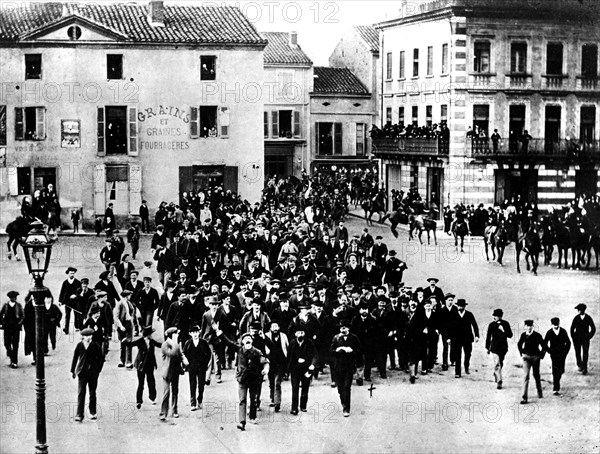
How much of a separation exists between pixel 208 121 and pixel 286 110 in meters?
19.5

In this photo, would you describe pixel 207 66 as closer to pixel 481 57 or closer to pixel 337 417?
pixel 481 57

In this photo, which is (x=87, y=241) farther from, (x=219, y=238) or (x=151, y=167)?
(x=219, y=238)

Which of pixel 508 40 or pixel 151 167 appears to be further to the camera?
pixel 151 167

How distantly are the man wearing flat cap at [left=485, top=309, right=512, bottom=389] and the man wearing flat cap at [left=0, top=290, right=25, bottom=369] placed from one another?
9.08 metres

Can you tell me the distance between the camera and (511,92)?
72.3ft

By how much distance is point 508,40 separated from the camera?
68.3 feet

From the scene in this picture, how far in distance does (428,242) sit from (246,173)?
9.33 metres

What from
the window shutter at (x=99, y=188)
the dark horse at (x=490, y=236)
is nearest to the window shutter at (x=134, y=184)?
the window shutter at (x=99, y=188)

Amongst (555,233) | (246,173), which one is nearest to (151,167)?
(246,173)

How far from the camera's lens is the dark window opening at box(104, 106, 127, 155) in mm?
35844

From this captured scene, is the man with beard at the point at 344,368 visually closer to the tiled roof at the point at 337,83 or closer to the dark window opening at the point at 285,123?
the tiled roof at the point at 337,83

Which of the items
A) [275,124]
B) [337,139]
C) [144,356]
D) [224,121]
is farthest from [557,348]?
[275,124]

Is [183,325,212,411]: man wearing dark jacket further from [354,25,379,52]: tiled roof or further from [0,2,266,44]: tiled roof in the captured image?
[354,25,379,52]: tiled roof

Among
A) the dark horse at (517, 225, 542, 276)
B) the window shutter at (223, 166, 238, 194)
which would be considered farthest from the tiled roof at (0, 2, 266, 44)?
the dark horse at (517, 225, 542, 276)
